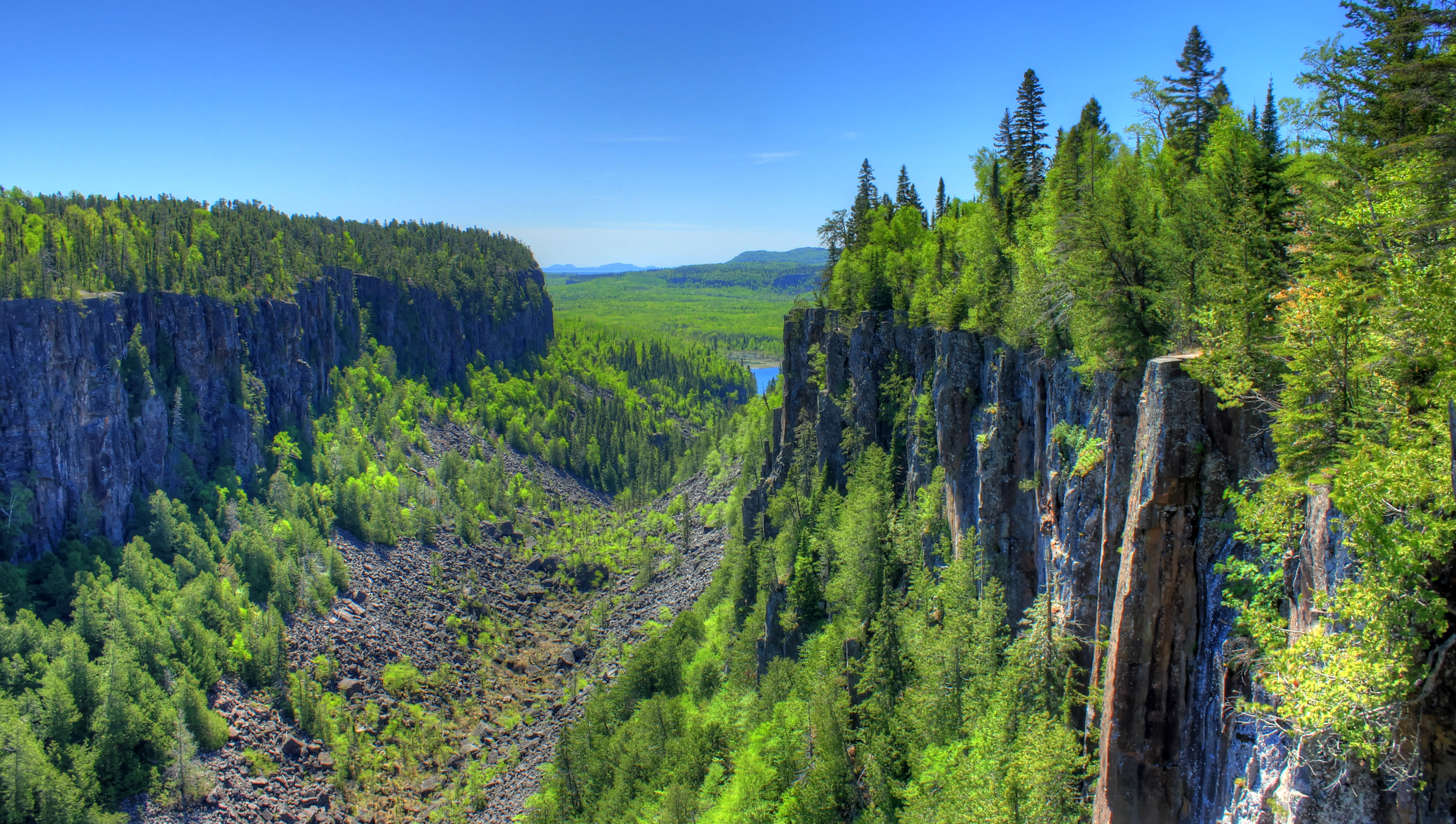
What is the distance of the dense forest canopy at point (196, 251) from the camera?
78750 mm

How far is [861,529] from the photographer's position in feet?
144

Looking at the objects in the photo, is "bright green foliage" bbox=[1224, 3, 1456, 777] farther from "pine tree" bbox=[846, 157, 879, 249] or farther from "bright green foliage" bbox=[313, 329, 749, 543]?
"bright green foliage" bbox=[313, 329, 749, 543]

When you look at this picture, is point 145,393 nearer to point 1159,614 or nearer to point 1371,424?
point 1159,614

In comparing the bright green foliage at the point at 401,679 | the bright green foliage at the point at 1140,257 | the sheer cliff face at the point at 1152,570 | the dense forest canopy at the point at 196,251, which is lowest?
the bright green foliage at the point at 401,679

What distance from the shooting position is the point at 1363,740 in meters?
11.1

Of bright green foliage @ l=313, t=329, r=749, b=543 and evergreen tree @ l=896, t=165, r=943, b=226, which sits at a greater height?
evergreen tree @ l=896, t=165, r=943, b=226

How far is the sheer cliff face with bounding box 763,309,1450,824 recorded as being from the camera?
13.4m

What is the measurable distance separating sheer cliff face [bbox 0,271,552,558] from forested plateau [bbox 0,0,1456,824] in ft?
1.35

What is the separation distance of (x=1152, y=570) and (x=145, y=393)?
9576 cm

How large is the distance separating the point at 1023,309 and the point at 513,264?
569 feet

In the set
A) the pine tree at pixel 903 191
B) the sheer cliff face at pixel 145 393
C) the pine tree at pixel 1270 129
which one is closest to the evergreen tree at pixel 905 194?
the pine tree at pixel 903 191

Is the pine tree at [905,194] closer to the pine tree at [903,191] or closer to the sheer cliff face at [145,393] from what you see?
the pine tree at [903,191]

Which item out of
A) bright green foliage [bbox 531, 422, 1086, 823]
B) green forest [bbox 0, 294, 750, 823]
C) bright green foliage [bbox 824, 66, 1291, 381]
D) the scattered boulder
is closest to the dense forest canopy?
green forest [bbox 0, 294, 750, 823]

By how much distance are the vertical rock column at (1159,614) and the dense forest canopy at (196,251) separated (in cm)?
9229
